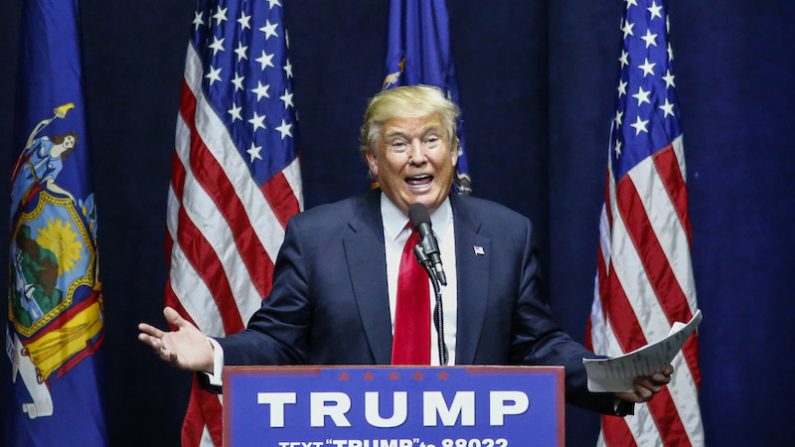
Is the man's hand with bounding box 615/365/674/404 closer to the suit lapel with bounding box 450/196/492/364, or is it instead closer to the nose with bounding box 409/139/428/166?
the suit lapel with bounding box 450/196/492/364

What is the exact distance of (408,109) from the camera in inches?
115

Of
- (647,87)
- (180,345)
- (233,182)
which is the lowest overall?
(180,345)

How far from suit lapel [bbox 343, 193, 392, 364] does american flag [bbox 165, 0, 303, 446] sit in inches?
47.9

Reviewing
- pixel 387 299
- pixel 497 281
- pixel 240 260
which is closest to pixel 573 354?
pixel 497 281

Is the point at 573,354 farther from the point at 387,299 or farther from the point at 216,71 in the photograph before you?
the point at 216,71

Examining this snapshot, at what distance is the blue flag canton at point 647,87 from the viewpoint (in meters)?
4.24

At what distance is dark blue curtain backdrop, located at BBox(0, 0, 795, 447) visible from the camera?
496 centimetres

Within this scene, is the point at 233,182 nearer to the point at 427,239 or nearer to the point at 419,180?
the point at 419,180

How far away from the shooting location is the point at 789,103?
496 centimetres

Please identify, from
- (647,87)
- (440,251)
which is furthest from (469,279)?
(647,87)

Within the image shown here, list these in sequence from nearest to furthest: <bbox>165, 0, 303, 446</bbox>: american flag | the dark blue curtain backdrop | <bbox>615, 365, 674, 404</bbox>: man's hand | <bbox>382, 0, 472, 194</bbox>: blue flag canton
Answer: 1. <bbox>615, 365, 674, 404</bbox>: man's hand
2. <bbox>165, 0, 303, 446</bbox>: american flag
3. <bbox>382, 0, 472, 194</bbox>: blue flag canton
4. the dark blue curtain backdrop

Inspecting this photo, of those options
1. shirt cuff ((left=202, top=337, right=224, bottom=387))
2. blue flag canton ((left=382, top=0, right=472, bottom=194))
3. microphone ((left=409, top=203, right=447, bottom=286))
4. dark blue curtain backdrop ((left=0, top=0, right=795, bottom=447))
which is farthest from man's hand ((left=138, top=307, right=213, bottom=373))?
dark blue curtain backdrop ((left=0, top=0, right=795, bottom=447))

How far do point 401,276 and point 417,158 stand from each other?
0.28 metres

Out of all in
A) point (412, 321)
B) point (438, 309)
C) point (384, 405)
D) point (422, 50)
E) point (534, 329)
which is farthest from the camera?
point (422, 50)
